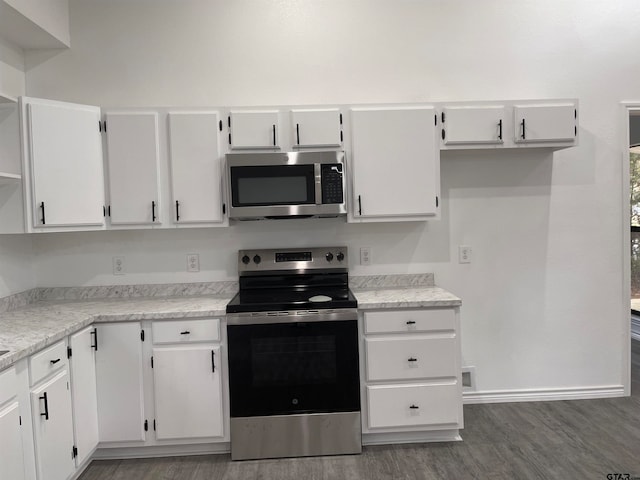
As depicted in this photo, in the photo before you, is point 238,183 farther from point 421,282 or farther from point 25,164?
point 421,282

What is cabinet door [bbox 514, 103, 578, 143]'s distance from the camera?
2.83 m

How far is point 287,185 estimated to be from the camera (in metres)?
2.75

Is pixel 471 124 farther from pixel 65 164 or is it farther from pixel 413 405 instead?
pixel 65 164

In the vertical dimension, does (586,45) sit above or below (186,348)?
above

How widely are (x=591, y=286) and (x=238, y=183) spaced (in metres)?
2.53

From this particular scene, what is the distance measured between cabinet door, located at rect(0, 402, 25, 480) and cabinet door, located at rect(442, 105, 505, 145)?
2570 millimetres

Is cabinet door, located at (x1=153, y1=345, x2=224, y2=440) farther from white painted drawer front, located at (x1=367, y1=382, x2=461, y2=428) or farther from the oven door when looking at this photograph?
white painted drawer front, located at (x1=367, y1=382, x2=461, y2=428)

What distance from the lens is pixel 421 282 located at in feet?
10.4

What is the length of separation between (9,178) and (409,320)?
2313 millimetres

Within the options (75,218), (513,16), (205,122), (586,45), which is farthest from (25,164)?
(586,45)

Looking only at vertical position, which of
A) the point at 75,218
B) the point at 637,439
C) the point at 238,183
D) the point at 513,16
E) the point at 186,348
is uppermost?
the point at 513,16

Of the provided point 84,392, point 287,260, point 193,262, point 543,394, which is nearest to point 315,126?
point 287,260

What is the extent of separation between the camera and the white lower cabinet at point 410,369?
2.64m

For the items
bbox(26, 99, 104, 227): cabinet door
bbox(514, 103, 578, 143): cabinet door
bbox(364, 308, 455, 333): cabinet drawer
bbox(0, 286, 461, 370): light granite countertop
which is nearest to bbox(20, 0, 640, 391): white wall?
bbox(0, 286, 461, 370): light granite countertop
